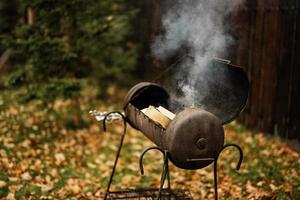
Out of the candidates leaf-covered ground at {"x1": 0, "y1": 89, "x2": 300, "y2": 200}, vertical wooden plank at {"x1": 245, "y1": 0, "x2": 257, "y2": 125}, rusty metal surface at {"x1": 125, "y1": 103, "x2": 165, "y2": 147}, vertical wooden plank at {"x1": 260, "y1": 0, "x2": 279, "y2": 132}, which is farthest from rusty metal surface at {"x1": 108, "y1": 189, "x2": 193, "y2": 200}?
vertical wooden plank at {"x1": 245, "y1": 0, "x2": 257, "y2": 125}

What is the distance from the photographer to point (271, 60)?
25.3ft

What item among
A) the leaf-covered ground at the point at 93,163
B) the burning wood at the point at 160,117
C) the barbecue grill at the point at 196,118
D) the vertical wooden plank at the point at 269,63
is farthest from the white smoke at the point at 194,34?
the leaf-covered ground at the point at 93,163

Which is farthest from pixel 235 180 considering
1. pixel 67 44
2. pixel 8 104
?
pixel 8 104

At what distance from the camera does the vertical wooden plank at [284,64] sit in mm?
7125

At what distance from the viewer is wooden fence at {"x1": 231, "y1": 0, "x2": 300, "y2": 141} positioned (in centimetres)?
709

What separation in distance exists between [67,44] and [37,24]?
71 centimetres

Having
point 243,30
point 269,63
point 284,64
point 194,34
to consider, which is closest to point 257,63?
point 269,63

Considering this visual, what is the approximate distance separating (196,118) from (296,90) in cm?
386

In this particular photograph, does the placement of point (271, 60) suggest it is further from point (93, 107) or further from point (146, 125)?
point (146, 125)

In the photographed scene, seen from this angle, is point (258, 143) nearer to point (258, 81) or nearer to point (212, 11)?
point (258, 81)

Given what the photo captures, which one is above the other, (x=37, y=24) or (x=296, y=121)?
(x=37, y=24)

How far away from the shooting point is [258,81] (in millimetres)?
8172

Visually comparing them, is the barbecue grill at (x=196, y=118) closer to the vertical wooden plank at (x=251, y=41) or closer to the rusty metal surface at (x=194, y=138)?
the rusty metal surface at (x=194, y=138)

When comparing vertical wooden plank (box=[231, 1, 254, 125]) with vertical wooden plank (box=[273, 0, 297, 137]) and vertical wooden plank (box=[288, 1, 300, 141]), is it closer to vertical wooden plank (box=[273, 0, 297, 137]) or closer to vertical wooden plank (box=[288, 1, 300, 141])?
vertical wooden plank (box=[273, 0, 297, 137])
